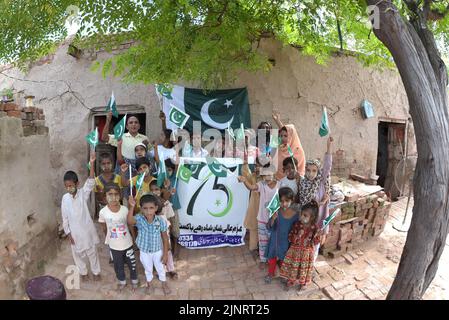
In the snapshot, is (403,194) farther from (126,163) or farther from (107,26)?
(107,26)

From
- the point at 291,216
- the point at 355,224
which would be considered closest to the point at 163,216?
the point at 291,216

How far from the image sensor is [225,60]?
493 centimetres

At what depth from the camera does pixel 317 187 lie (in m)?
3.61

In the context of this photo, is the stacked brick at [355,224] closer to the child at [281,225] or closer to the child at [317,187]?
the child at [317,187]

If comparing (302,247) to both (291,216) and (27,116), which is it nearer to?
(291,216)

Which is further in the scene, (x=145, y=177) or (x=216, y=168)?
(x=216, y=168)

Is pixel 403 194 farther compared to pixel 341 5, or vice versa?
pixel 403 194

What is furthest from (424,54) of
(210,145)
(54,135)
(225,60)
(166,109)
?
(54,135)

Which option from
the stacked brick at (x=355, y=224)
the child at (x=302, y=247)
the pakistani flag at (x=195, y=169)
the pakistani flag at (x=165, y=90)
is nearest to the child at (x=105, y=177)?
the pakistani flag at (x=195, y=169)

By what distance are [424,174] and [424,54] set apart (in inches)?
49.0

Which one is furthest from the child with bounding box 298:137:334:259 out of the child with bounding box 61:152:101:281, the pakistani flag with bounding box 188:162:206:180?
the child with bounding box 61:152:101:281

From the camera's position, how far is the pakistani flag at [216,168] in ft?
13.9

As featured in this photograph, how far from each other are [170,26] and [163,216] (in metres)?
2.27
